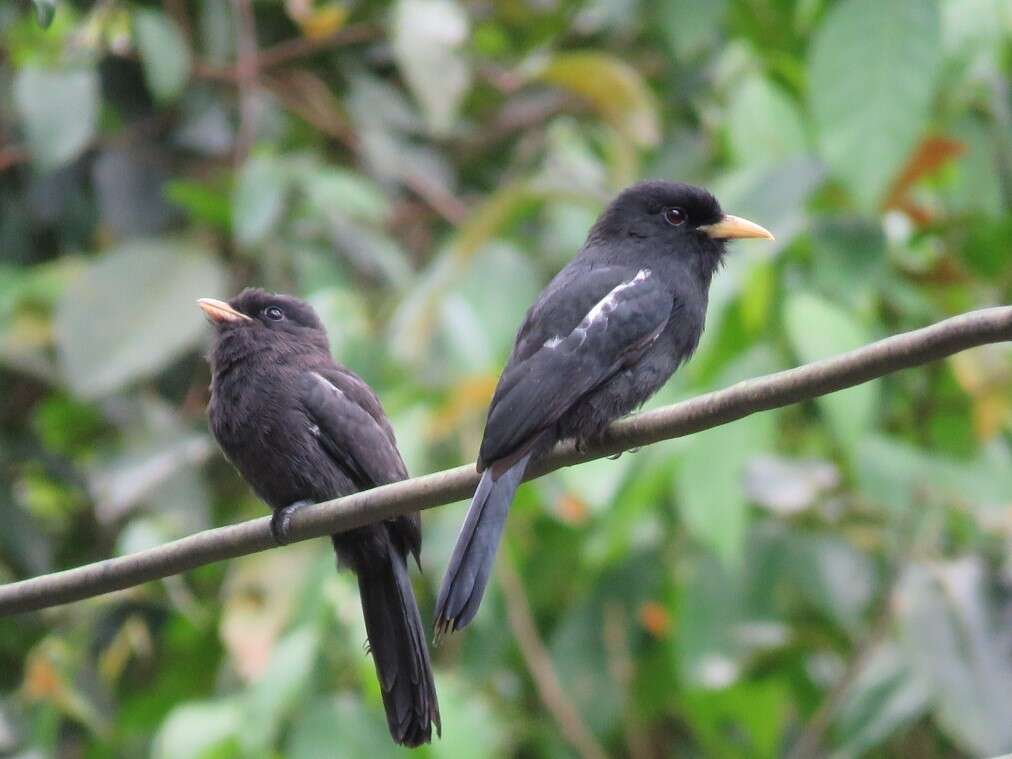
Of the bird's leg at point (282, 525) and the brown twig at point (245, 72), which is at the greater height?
the bird's leg at point (282, 525)

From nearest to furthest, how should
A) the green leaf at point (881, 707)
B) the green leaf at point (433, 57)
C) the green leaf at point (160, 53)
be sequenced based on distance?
the green leaf at point (881, 707), the green leaf at point (160, 53), the green leaf at point (433, 57)

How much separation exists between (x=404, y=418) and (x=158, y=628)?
6.03 ft

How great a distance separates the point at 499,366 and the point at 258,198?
1.05 m

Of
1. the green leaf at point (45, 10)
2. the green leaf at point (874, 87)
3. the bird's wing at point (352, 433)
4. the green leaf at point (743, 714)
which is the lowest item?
the green leaf at point (743, 714)

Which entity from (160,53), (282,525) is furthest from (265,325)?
(160,53)

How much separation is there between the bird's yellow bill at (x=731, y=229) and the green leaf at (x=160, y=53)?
212 cm

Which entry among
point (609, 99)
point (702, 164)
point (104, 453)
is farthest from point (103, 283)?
point (702, 164)

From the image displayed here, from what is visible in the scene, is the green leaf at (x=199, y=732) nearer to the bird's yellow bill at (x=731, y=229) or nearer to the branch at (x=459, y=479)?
the branch at (x=459, y=479)

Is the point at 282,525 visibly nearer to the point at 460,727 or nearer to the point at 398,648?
the point at 398,648

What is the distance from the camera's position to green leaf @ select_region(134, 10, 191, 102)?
5.32 meters

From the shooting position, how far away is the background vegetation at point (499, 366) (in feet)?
14.1

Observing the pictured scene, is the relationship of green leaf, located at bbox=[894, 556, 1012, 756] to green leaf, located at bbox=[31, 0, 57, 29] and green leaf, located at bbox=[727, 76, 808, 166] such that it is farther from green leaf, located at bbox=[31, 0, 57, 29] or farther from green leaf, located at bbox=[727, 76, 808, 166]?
green leaf, located at bbox=[31, 0, 57, 29]

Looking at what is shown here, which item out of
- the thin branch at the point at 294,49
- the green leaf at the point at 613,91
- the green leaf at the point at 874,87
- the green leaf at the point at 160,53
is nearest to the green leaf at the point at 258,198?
the green leaf at the point at 160,53

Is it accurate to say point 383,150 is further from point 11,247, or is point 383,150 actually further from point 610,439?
point 610,439
